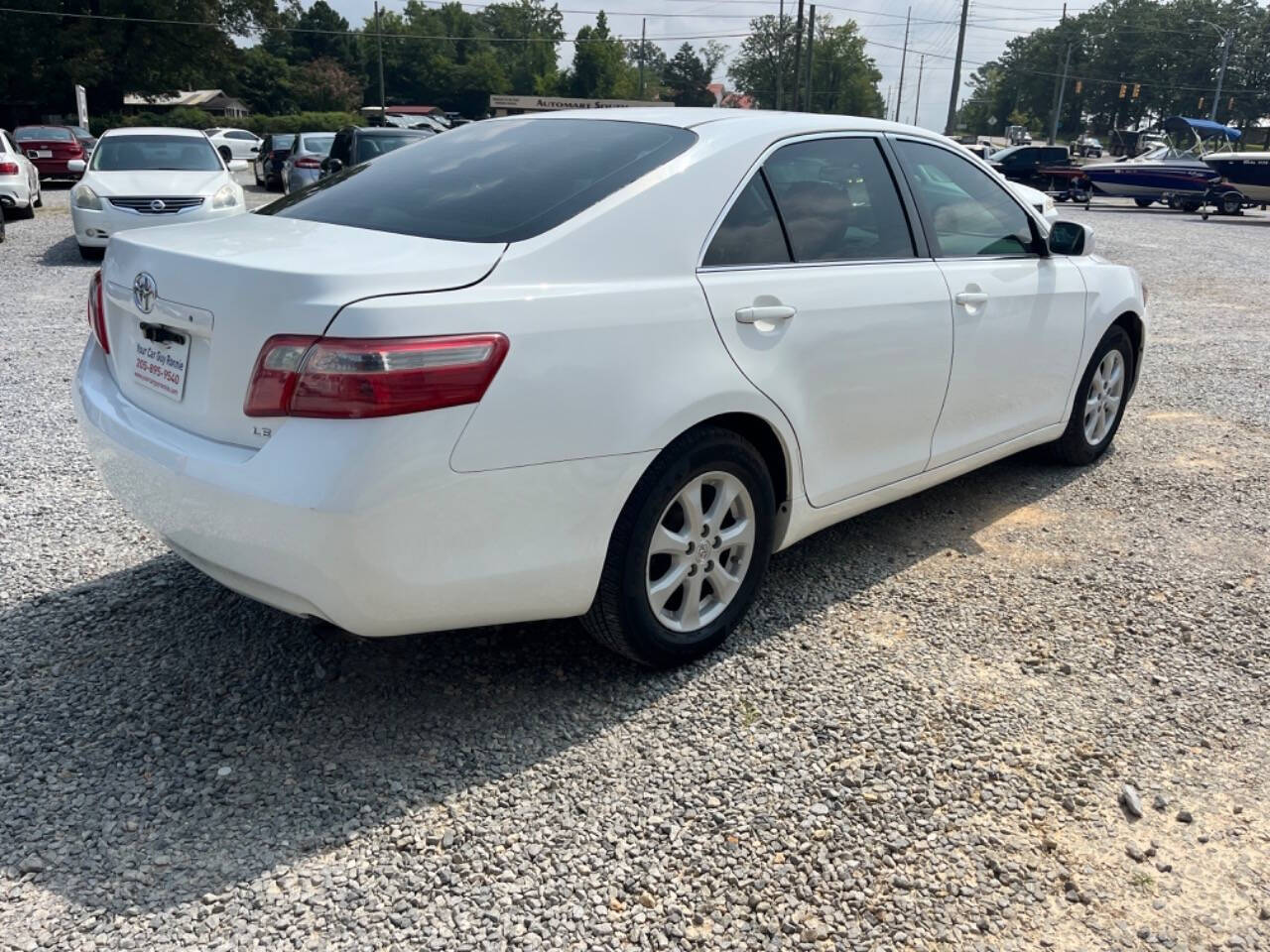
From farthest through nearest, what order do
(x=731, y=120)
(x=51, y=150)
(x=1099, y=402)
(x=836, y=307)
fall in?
(x=51, y=150)
(x=1099, y=402)
(x=731, y=120)
(x=836, y=307)

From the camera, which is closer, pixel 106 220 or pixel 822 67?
pixel 106 220

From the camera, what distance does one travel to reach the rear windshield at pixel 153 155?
1326 cm

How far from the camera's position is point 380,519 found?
97.9 inches

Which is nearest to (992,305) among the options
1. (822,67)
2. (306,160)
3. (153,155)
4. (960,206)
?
(960,206)

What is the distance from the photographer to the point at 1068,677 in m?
3.38

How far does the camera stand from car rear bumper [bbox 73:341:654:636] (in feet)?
8.11

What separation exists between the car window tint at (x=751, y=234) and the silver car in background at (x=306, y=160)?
1699cm

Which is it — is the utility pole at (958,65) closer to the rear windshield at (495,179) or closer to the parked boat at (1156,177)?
the parked boat at (1156,177)

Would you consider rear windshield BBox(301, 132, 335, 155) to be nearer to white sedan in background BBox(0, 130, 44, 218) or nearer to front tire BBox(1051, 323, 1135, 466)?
white sedan in background BBox(0, 130, 44, 218)

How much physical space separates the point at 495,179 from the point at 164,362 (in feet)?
3.61

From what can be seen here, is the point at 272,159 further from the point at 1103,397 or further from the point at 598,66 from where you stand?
the point at 598,66

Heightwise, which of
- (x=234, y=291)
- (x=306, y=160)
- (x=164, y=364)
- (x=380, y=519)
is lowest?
(x=380, y=519)

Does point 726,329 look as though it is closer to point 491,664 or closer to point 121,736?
point 491,664

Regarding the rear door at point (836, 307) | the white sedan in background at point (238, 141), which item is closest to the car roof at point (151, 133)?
the rear door at point (836, 307)
